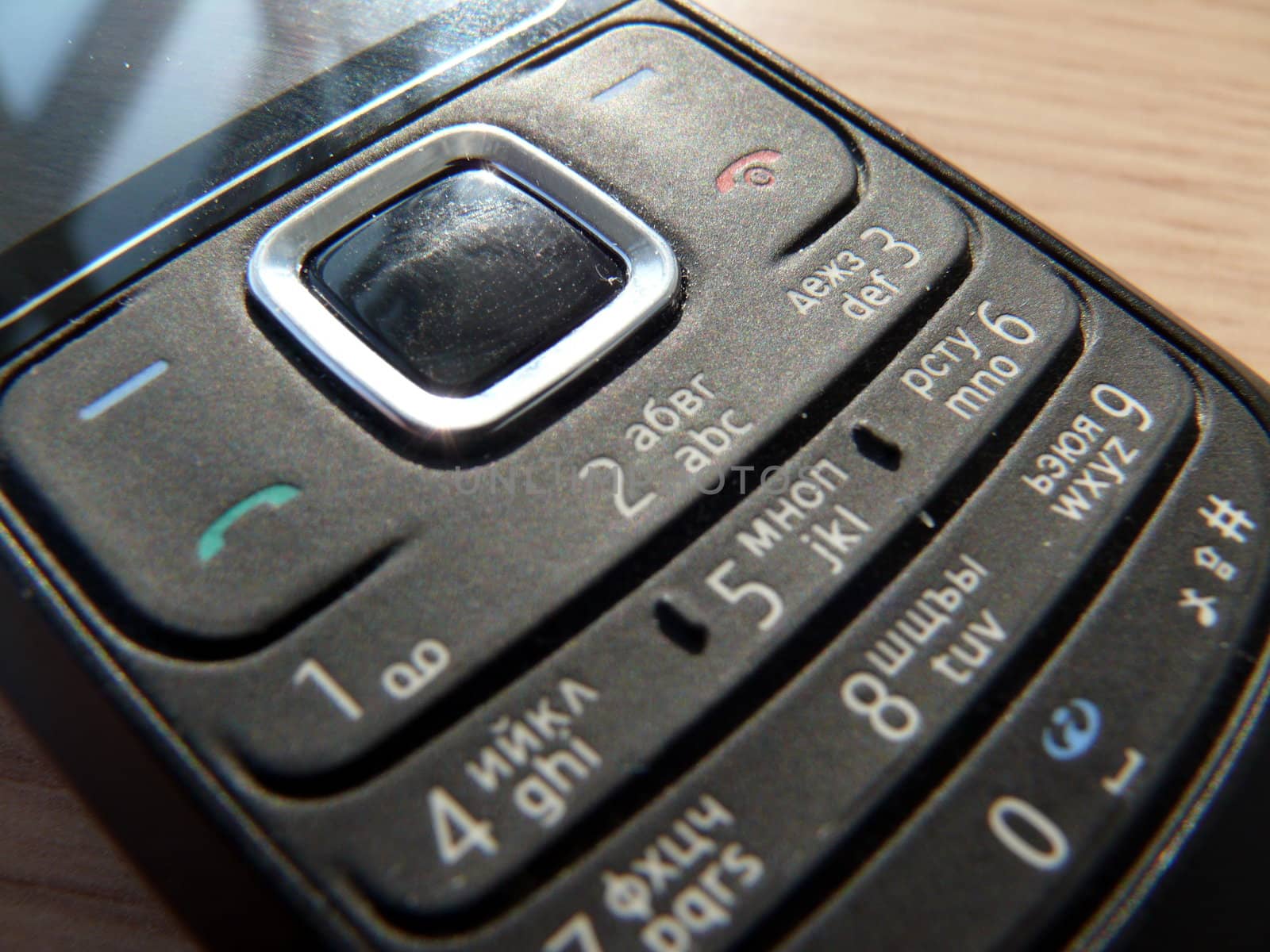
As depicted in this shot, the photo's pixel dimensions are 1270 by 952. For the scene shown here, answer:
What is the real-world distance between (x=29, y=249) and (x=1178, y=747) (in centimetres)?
33

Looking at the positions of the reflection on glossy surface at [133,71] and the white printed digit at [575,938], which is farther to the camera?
the reflection on glossy surface at [133,71]

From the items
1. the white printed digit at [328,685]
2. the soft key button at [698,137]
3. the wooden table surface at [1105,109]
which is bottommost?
the white printed digit at [328,685]

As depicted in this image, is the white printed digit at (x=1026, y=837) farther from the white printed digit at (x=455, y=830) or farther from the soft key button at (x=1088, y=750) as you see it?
the white printed digit at (x=455, y=830)

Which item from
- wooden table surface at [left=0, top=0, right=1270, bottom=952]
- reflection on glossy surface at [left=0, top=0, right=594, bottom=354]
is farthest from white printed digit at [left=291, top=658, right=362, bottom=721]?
wooden table surface at [left=0, top=0, right=1270, bottom=952]

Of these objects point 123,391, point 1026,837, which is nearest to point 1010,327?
point 1026,837

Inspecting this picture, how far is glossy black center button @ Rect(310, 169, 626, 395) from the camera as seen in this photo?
0.27 m

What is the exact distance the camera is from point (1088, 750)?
22cm

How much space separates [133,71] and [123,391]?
0.14m

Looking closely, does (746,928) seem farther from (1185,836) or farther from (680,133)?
(680,133)

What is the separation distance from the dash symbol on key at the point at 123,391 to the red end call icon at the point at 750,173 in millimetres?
170

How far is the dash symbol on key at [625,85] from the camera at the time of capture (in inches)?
13.0

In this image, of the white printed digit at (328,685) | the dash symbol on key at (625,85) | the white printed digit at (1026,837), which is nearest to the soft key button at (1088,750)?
the white printed digit at (1026,837)

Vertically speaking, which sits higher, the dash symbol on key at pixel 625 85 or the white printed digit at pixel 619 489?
the dash symbol on key at pixel 625 85

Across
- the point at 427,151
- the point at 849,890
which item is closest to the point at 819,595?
the point at 849,890
